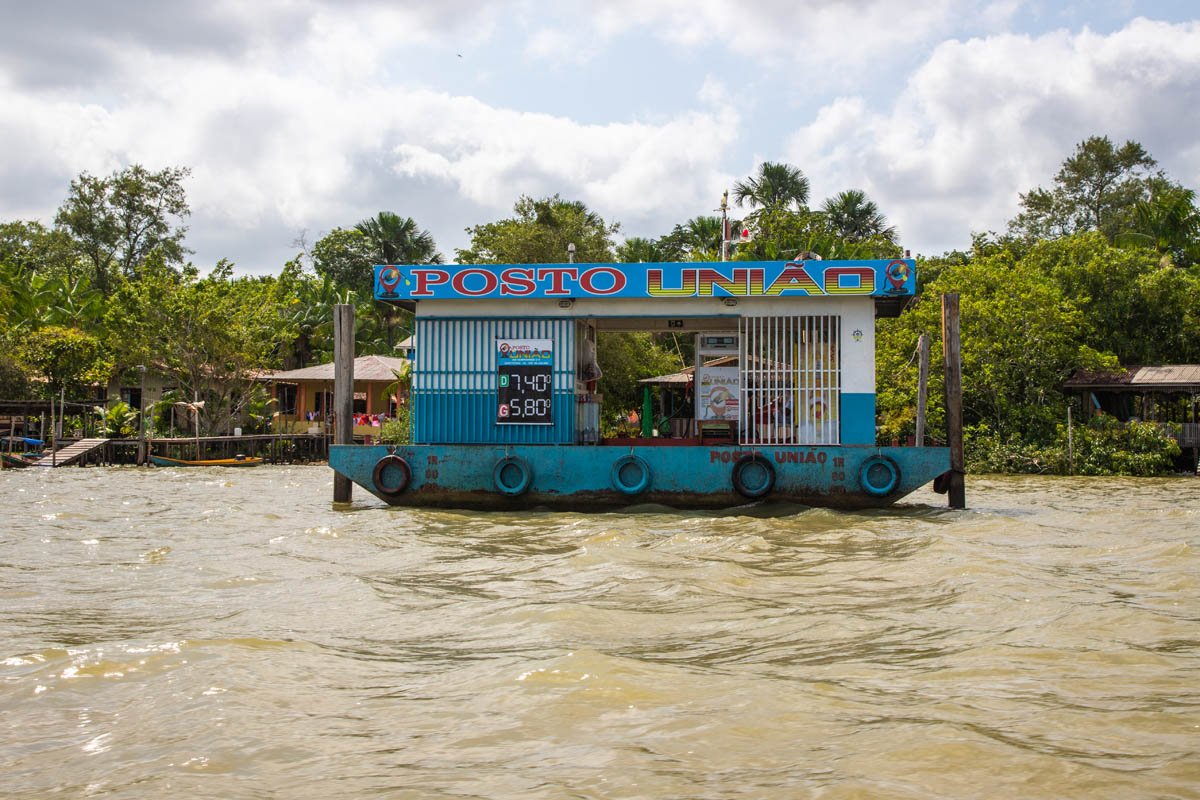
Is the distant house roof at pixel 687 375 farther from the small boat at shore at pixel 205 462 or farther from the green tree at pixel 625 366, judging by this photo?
the small boat at shore at pixel 205 462

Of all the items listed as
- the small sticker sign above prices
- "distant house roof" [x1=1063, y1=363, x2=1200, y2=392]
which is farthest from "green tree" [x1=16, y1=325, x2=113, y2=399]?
"distant house roof" [x1=1063, y1=363, x2=1200, y2=392]

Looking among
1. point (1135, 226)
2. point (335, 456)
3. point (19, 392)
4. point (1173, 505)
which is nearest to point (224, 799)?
point (335, 456)

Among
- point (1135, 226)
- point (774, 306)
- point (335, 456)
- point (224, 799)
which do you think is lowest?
point (224, 799)

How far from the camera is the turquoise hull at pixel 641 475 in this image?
540 inches

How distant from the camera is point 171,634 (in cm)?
650

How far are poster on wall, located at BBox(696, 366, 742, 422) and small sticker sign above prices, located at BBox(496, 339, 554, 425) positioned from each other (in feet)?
7.18

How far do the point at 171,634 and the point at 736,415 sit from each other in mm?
9992

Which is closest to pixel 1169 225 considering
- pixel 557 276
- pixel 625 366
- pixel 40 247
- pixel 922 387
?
pixel 625 366

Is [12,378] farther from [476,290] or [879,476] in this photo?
[879,476]

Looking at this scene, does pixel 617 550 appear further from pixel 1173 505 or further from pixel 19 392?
pixel 19 392

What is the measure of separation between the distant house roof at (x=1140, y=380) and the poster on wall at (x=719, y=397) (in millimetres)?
16553

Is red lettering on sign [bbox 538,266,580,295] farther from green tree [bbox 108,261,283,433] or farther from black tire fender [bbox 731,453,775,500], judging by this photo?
green tree [bbox 108,261,283,433]

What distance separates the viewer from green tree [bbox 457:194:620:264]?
1241 inches

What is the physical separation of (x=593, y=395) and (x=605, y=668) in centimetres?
995
